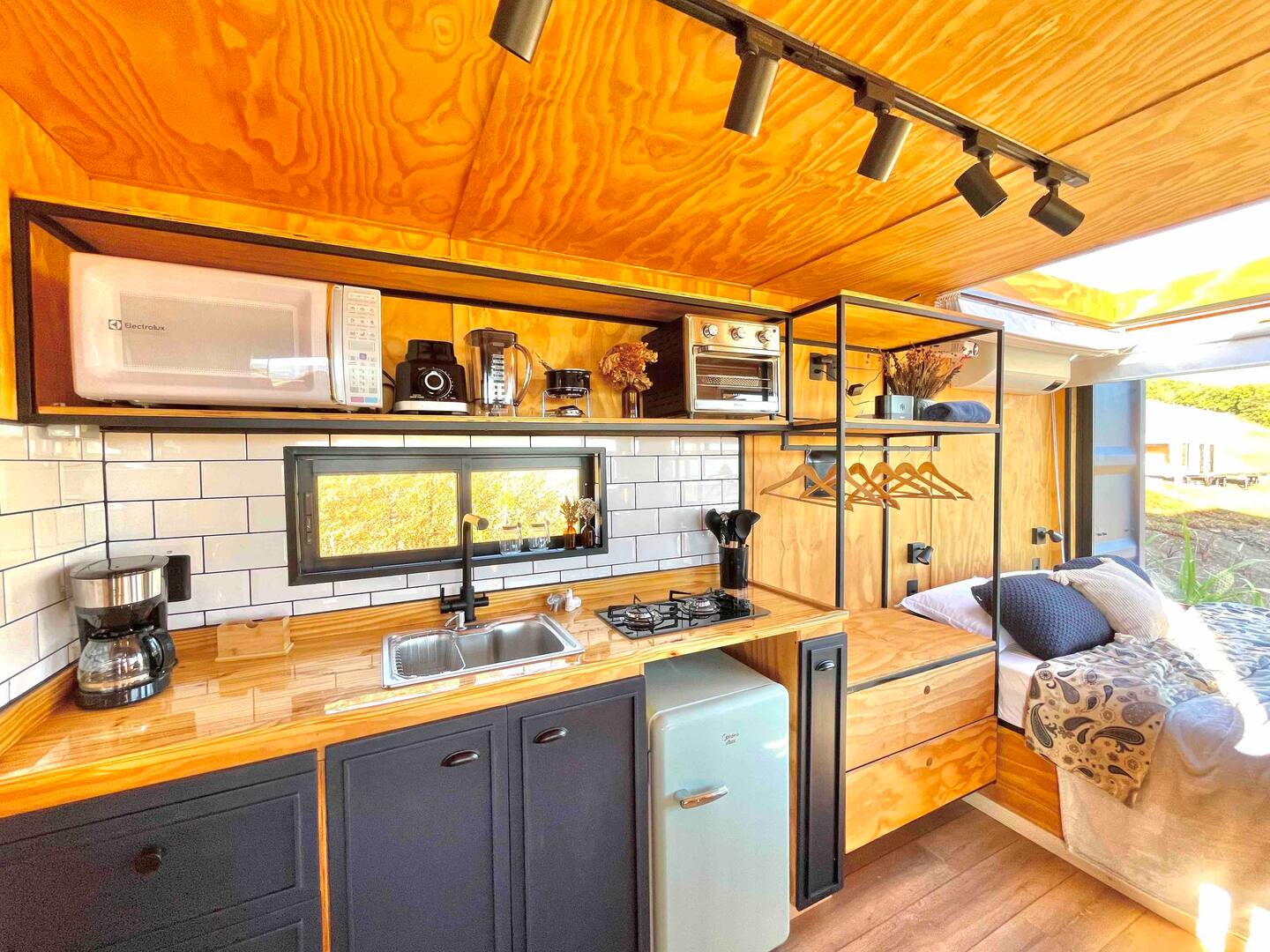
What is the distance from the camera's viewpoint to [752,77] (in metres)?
0.92

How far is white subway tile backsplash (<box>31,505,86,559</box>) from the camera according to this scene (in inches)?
43.8

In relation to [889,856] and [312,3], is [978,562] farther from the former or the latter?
[312,3]

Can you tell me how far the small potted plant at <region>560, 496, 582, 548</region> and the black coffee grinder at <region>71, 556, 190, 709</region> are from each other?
1140mm

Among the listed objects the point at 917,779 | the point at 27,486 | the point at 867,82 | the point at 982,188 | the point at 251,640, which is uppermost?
the point at 867,82

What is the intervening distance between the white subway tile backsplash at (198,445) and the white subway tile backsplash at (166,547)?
234mm

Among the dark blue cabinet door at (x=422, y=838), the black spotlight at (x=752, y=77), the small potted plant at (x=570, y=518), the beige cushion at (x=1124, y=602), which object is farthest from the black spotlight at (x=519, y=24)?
the beige cushion at (x=1124, y=602)

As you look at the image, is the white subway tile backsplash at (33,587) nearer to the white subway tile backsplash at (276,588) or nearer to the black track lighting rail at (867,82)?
the white subway tile backsplash at (276,588)

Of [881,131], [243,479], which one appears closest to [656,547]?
[243,479]

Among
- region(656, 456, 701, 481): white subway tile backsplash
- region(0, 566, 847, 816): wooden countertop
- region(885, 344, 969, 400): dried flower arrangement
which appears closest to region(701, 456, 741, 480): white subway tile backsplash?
region(656, 456, 701, 481): white subway tile backsplash

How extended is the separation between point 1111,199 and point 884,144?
3.52 ft

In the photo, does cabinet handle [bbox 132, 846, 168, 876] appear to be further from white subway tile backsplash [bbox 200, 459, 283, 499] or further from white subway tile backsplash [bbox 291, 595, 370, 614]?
white subway tile backsplash [bbox 200, 459, 283, 499]

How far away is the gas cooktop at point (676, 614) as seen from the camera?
1633 mm

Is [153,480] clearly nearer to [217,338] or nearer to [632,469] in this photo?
[217,338]

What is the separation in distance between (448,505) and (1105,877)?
2.78m
